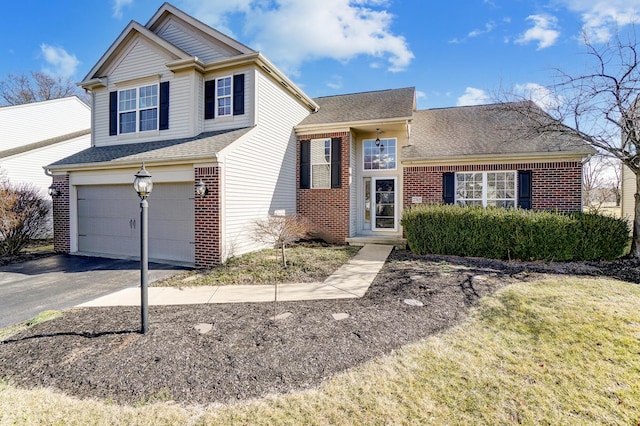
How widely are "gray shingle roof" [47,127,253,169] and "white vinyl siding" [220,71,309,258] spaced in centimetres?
51

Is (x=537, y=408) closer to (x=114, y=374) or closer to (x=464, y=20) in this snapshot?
(x=114, y=374)

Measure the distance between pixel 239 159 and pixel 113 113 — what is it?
572 centimetres

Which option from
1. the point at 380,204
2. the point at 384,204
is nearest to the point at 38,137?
the point at 380,204

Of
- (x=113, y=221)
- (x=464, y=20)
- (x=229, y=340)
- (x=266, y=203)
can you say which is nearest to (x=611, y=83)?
(x=464, y=20)

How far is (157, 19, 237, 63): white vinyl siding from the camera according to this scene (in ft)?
32.4

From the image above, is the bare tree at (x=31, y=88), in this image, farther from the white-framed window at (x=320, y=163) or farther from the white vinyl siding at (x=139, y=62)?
the white-framed window at (x=320, y=163)

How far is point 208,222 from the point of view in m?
7.75

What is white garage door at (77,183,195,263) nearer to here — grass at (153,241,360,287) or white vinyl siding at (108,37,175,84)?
grass at (153,241,360,287)

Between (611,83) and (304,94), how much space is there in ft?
29.6

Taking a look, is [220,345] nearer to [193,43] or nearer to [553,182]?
[193,43]

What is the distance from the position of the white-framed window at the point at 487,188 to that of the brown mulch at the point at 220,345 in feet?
18.0

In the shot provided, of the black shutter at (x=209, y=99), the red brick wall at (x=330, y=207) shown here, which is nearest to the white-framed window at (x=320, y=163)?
A: the red brick wall at (x=330, y=207)

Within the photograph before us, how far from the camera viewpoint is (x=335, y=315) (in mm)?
4535

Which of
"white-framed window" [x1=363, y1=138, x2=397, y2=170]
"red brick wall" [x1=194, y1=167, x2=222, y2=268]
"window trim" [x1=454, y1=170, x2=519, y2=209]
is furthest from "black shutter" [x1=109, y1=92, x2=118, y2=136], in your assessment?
"window trim" [x1=454, y1=170, x2=519, y2=209]
